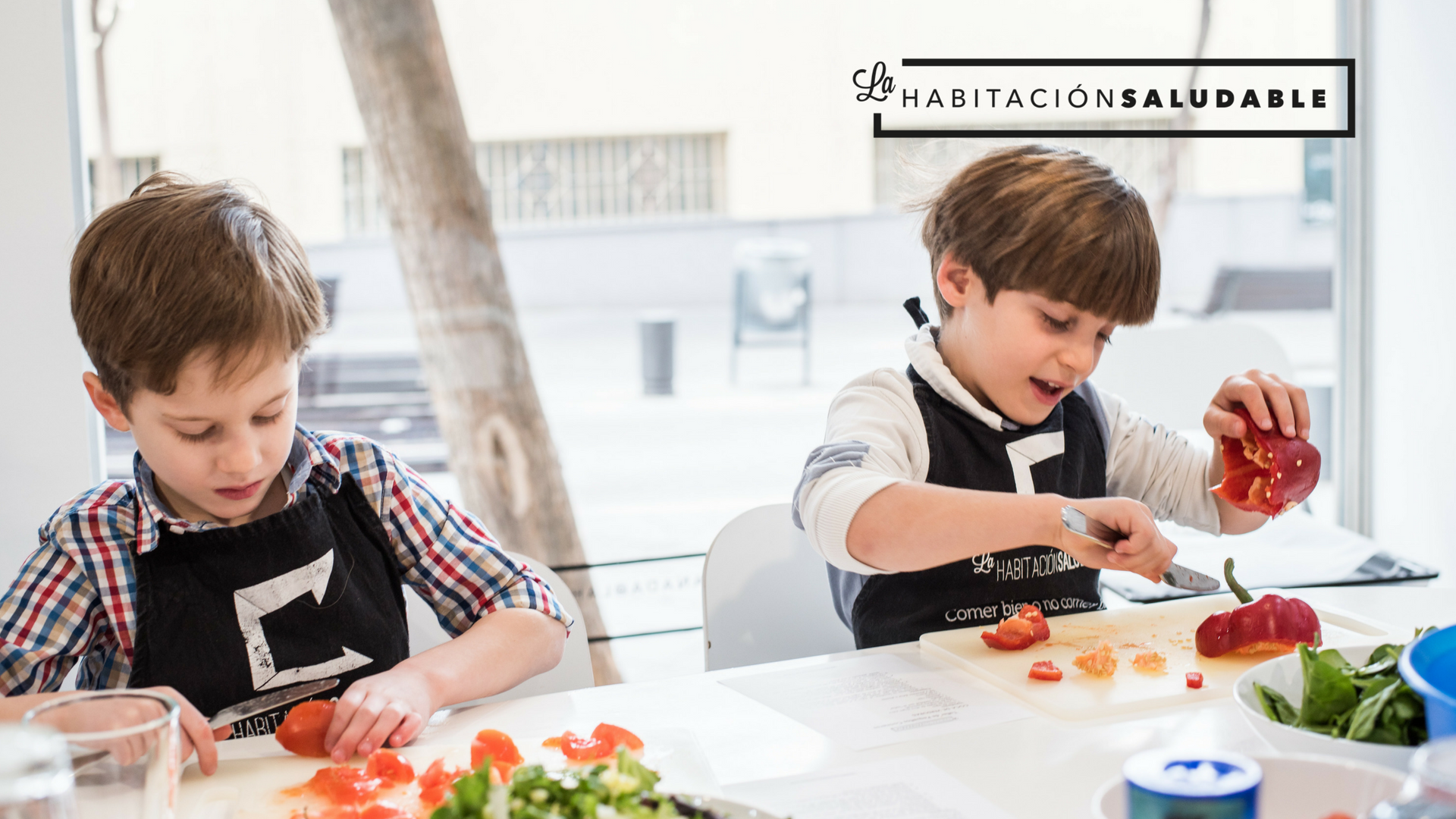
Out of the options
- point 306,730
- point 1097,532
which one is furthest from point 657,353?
point 306,730

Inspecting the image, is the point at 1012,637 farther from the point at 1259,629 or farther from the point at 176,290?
the point at 176,290

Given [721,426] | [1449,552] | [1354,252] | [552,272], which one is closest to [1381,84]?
[1354,252]

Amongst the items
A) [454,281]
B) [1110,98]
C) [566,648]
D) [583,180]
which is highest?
[1110,98]

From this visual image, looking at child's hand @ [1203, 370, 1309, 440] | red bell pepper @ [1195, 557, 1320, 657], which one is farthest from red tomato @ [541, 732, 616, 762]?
child's hand @ [1203, 370, 1309, 440]

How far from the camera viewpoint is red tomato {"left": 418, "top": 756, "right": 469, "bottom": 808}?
84 centimetres

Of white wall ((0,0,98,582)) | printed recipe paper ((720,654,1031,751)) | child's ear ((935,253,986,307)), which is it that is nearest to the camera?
printed recipe paper ((720,654,1031,751))

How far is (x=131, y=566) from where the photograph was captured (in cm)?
114

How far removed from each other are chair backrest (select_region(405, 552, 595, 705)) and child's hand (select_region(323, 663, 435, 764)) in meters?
0.35

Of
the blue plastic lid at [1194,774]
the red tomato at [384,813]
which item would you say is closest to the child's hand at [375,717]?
the red tomato at [384,813]

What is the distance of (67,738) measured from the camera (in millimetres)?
644

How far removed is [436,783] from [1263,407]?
1.02m

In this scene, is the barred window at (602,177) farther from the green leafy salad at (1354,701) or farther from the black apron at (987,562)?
the green leafy salad at (1354,701)

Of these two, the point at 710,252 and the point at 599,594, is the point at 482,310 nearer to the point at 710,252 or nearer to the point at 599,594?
the point at 710,252

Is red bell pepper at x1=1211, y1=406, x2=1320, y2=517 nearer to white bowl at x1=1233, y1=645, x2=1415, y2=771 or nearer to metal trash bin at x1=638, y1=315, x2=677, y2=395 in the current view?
white bowl at x1=1233, y1=645, x2=1415, y2=771
